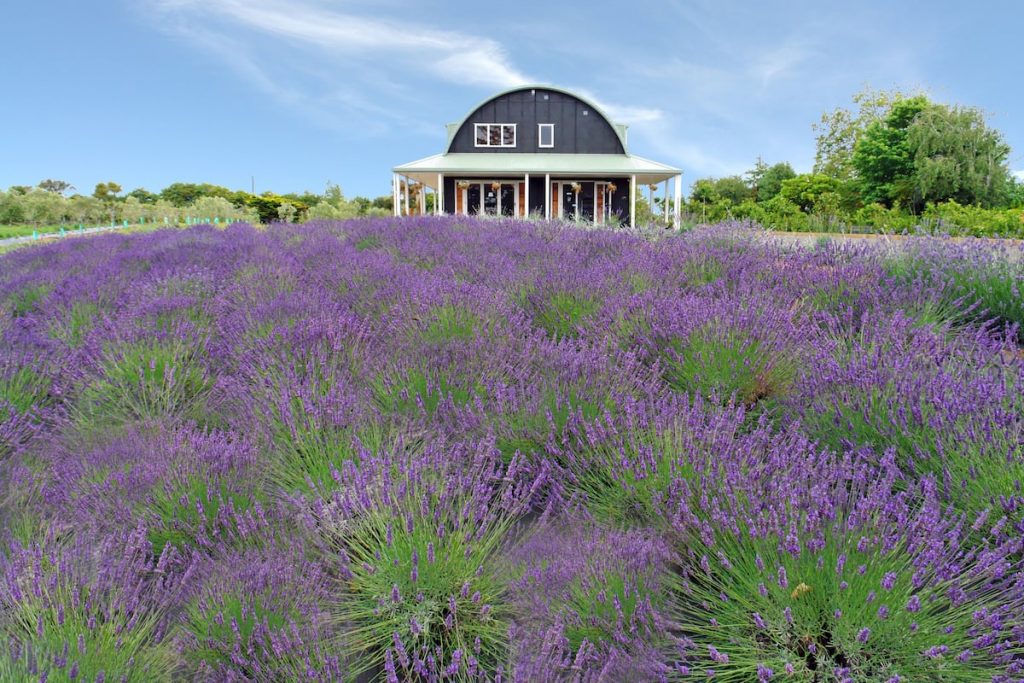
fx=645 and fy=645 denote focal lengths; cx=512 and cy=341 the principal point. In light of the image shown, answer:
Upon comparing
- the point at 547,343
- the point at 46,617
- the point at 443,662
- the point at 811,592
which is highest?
the point at 547,343

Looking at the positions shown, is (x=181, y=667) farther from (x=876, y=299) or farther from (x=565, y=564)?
(x=876, y=299)

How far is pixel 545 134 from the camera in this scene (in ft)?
81.6

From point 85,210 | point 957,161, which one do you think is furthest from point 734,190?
point 85,210

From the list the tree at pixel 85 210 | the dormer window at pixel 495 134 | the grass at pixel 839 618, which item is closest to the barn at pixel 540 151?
the dormer window at pixel 495 134

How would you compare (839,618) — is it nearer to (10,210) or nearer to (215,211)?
(215,211)

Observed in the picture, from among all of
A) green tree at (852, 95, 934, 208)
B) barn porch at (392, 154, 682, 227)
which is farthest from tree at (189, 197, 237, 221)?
green tree at (852, 95, 934, 208)

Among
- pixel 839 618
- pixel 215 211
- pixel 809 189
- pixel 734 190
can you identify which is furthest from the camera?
pixel 734 190

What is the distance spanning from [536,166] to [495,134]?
3444 millimetres

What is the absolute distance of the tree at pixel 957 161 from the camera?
98.6 ft

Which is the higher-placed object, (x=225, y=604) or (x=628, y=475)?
(x=628, y=475)

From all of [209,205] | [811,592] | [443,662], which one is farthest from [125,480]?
[209,205]

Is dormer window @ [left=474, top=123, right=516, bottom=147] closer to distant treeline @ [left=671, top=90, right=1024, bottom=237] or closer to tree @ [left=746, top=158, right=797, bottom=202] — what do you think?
distant treeline @ [left=671, top=90, right=1024, bottom=237]

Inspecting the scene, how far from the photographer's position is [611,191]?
25.1 metres

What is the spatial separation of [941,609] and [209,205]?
38.3 meters
